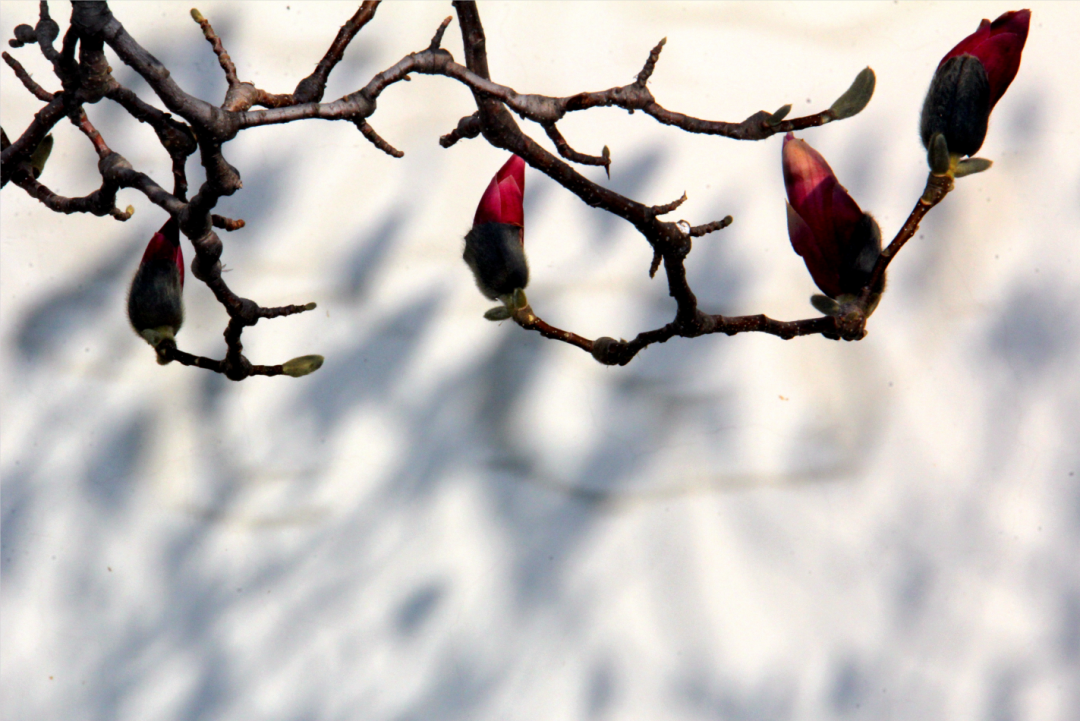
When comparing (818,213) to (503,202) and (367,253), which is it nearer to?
(503,202)

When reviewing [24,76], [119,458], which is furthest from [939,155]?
[119,458]

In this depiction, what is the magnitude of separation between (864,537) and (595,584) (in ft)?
0.87

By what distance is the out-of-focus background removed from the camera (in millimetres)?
776

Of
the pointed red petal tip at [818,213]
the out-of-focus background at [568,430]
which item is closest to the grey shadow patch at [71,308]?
the out-of-focus background at [568,430]

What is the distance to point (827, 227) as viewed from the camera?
0.47 m

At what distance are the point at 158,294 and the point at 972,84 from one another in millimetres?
460

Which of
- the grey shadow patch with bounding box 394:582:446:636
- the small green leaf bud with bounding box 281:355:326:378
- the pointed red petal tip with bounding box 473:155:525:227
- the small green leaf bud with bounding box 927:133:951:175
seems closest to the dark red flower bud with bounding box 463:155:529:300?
the pointed red petal tip with bounding box 473:155:525:227

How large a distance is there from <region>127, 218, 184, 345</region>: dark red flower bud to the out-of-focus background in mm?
276

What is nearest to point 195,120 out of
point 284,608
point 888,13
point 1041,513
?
point 284,608

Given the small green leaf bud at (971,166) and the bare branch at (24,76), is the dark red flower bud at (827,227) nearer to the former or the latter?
the small green leaf bud at (971,166)

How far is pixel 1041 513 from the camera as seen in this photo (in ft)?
2.61

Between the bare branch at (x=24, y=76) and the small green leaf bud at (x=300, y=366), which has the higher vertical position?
the bare branch at (x=24, y=76)

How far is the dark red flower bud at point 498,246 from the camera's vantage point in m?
0.47

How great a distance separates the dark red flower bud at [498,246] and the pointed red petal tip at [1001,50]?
9.7 inches
